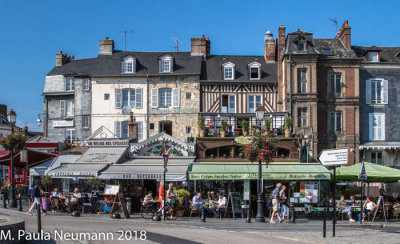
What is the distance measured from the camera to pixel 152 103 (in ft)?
108

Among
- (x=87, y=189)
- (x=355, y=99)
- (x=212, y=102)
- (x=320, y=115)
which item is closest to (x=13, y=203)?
(x=87, y=189)

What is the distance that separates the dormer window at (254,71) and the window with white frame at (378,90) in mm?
6969

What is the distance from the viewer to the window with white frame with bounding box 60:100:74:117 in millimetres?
35219

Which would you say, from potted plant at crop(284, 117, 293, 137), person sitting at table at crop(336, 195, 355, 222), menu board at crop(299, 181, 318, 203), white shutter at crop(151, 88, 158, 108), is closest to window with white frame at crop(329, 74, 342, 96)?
potted plant at crop(284, 117, 293, 137)

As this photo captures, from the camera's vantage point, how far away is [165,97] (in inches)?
1304

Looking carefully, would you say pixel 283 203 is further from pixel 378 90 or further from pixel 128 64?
pixel 128 64

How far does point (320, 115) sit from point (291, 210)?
42.6 feet

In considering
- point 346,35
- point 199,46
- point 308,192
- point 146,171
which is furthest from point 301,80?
point 146,171

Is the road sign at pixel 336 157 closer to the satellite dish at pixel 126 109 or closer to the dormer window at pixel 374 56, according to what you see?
the dormer window at pixel 374 56

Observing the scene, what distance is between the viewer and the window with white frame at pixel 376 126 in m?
30.6

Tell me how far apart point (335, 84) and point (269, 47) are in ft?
21.1

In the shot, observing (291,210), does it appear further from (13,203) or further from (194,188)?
(13,203)

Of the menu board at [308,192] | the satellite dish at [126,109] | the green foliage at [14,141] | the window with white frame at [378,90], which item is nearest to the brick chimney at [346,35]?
the window with white frame at [378,90]

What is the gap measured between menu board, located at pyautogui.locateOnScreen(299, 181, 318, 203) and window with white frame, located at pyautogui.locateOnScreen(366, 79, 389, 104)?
38.8 feet
